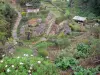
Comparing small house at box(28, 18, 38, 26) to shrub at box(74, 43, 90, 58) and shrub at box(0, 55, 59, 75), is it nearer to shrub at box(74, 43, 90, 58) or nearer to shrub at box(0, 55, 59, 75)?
shrub at box(74, 43, 90, 58)

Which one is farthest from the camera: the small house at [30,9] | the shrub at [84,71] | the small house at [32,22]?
the small house at [30,9]

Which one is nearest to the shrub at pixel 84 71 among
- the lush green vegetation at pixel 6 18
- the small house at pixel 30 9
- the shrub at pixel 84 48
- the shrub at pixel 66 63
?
the shrub at pixel 66 63

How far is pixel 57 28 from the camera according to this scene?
25281 mm

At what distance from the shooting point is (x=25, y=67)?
732cm

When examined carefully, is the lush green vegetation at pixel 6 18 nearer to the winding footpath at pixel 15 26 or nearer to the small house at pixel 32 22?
the winding footpath at pixel 15 26

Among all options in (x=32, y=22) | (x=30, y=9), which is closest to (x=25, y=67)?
(x=32, y=22)

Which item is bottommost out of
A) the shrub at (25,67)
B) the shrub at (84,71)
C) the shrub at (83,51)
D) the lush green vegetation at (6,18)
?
the lush green vegetation at (6,18)

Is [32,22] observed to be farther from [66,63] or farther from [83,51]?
[66,63]

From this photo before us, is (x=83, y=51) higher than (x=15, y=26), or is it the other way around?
(x=83, y=51)

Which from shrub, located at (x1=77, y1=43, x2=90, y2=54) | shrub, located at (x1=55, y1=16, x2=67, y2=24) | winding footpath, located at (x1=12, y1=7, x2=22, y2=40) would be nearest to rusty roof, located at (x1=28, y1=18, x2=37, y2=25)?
winding footpath, located at (x1=12, y1=7, x2=22, y2=40)

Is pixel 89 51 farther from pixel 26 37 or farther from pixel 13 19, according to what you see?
pixel 13 19

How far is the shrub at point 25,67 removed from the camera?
7.11m

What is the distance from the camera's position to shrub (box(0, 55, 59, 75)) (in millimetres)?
7109

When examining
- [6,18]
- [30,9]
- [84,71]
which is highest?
[84,71]
